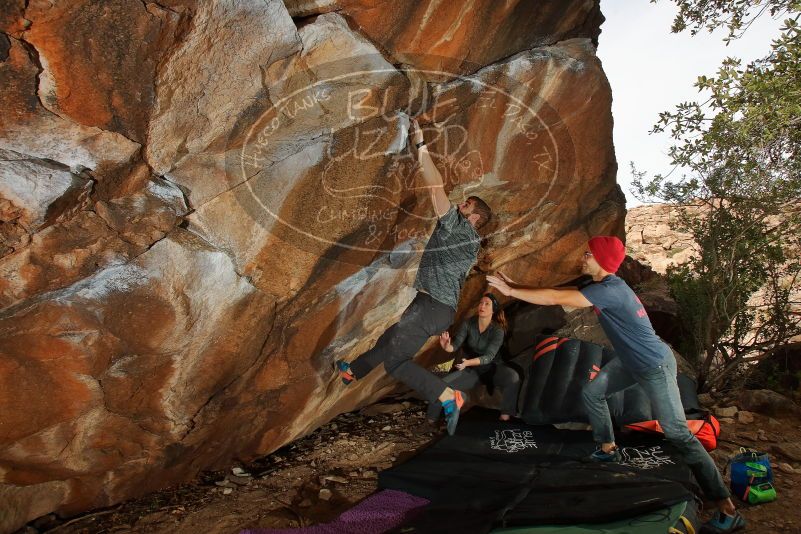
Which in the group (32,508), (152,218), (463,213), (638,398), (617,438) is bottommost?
(32,508)

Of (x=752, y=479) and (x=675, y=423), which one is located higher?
(x=675, y=423)

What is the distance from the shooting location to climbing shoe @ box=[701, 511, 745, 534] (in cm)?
319

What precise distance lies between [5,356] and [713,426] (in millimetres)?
5658

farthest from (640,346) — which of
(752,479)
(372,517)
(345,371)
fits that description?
(345,371)

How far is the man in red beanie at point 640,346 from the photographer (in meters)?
3.27

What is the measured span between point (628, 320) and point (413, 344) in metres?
1.73

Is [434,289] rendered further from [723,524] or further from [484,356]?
[723,524]

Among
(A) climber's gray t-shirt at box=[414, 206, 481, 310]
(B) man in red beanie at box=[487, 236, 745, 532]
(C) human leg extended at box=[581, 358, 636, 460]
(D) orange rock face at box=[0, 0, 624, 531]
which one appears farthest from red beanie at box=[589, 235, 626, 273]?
(D) orange rock face at box=[0, 0, 624, 531]

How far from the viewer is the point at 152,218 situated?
9.73 ft

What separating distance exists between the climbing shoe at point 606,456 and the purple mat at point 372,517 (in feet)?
5.01

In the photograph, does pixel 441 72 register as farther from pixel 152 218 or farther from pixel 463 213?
pixel 152 218

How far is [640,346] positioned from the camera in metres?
3.47

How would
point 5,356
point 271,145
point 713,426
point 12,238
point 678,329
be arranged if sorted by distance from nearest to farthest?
1. point 12,238
2. point 5,356
3. point 271,145
4. point 713,426
5. point 678,329

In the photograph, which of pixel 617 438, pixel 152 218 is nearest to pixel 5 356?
pixel 152 218
